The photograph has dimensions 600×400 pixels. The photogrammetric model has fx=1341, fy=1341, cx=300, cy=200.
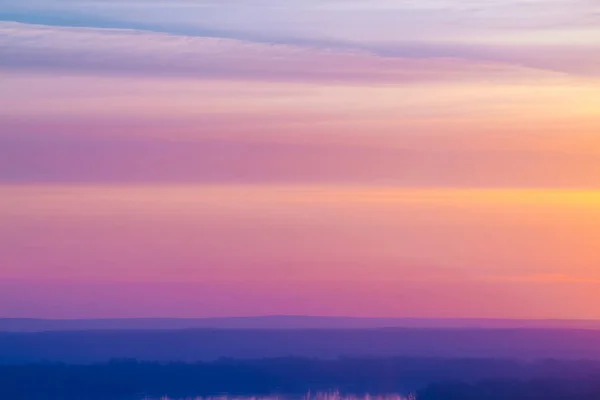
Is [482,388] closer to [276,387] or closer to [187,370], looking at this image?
[276,387]

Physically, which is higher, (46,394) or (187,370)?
(187,370)

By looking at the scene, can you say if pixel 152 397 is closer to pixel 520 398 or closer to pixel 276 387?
pixel 276 387

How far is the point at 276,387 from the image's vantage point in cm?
3991

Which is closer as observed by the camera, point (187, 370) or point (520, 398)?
point (520, 398)

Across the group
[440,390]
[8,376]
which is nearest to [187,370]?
[8,376]

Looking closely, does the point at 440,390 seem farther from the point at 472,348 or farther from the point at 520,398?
the point at 472,348

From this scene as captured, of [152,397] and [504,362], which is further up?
[504,362]

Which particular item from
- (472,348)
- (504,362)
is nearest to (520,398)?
(504,362)

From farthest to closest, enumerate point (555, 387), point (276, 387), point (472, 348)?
point (472, 348) → point (276, 387) → point (555, 387)

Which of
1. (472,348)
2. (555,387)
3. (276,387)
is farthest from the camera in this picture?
(472,348)

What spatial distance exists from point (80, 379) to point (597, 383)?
14933 mm

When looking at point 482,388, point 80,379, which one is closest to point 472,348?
point 482,388

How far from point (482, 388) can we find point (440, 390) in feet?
3.96

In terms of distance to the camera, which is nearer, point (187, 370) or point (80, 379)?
point (80, 379)
